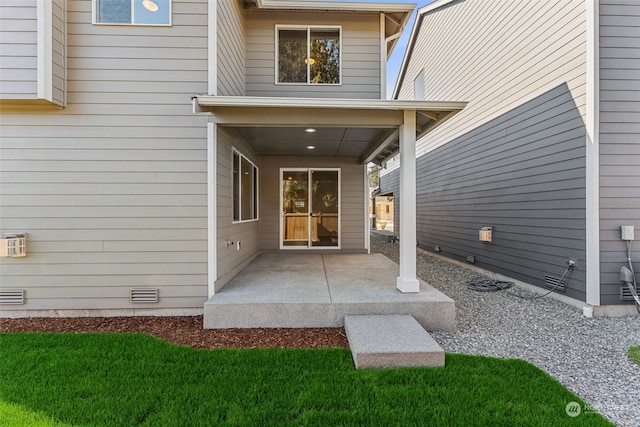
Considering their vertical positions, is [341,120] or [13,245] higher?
[341,120]

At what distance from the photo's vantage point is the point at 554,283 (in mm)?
4746

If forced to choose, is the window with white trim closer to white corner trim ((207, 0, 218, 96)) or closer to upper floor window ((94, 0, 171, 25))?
white corner trim ((207, 0, 218, 96))

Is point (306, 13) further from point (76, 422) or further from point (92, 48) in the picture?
point (76, 422)

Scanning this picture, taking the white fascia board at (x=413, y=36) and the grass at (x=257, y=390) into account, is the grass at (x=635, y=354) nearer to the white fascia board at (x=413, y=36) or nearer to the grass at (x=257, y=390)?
the grass at (x=257, y=390)

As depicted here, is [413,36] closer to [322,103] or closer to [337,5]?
[337,5]

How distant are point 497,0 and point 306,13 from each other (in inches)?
154

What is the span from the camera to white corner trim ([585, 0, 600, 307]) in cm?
411

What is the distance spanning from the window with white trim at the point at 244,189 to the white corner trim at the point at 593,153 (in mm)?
5195

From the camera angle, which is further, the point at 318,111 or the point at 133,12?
the point at 318,111

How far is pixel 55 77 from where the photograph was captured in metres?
3.72

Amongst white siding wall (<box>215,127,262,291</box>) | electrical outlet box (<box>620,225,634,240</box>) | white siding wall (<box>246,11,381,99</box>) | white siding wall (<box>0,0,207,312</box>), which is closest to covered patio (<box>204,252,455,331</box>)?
white siding wall (<box>215,127,262,291</box>)

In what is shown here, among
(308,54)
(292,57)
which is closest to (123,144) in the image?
(292,57)

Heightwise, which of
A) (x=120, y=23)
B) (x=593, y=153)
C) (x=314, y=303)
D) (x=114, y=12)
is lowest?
(x=314, y=303)

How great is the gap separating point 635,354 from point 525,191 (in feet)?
9.59
